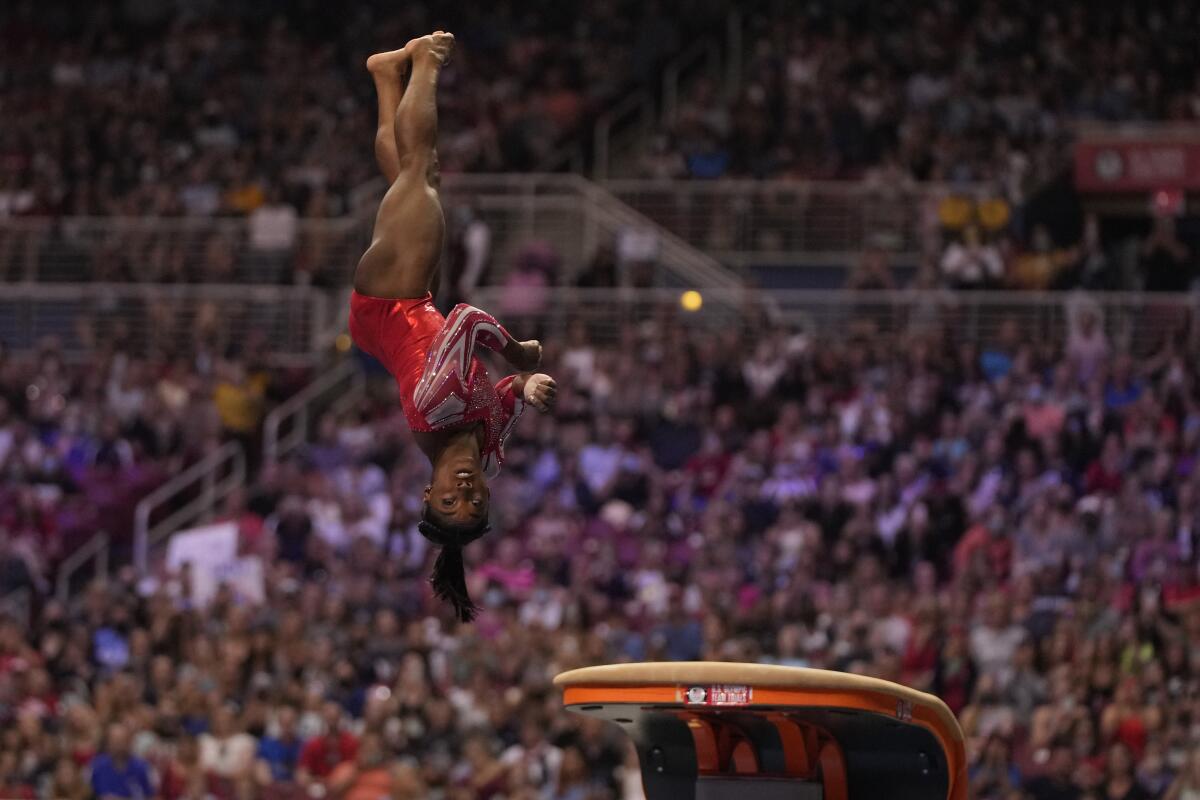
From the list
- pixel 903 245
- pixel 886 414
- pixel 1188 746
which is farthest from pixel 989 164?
pixel 1188 746

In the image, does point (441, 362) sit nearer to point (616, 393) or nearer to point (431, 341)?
point (431, 341)

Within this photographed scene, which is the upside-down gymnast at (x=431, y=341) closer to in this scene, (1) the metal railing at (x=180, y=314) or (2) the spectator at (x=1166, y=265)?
(2) the spectator at (x=1166, y=265)

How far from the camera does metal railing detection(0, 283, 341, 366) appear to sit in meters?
17.5

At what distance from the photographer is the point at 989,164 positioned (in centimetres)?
1747

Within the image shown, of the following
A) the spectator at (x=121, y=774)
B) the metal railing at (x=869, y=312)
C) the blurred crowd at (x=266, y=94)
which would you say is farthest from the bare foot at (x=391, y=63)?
the blurred crowd at (x=266, y=94)

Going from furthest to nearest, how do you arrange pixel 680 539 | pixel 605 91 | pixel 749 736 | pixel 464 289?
pixel 605 91 → pixel 464 289 → pixel 680 539 → pixel 749 736

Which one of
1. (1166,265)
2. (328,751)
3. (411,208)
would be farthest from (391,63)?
(1166,265)

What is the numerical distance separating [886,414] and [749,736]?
731 cm

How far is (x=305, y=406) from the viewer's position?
17.3 meters

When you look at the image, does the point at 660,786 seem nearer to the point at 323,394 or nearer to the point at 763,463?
the point at 763,463

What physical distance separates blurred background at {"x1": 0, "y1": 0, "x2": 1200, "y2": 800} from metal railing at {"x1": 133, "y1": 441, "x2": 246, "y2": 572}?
0.06 metres

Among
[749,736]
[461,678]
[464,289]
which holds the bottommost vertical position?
[461,678]

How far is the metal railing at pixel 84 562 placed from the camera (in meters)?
16.1

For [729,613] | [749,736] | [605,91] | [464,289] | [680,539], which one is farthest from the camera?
[605,91]
